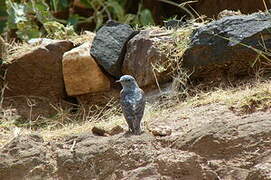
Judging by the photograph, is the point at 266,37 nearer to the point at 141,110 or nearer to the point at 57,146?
the point at 141,110

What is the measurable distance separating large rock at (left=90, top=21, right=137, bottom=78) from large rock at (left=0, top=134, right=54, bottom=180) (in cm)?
163

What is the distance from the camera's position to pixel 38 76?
6.54 meters

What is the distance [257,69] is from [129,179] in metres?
1.79

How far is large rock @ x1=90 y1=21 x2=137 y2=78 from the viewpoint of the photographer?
6262 mm

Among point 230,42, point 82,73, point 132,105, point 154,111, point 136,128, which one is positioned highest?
point 230,42

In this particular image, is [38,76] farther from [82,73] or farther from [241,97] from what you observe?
[241,97]

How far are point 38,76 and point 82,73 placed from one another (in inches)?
20.0

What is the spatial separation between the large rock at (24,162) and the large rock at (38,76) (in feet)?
5.65

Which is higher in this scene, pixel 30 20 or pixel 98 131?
pixel 30 20

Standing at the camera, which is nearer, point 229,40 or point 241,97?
point 241,97

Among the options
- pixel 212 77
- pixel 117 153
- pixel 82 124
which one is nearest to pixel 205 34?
pixel 212 77

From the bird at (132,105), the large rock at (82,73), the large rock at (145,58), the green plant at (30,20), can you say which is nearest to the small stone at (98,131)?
the bird at (132,105)

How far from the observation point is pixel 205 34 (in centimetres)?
582

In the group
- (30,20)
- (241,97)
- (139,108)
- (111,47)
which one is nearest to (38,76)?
(111,47)
